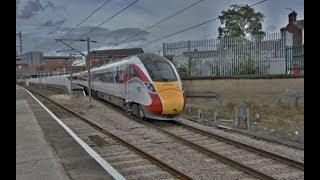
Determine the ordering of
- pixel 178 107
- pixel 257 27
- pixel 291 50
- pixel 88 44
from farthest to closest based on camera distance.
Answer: pixel 257 27, pixel 88 44, pixel 291 50, pixel 178 107

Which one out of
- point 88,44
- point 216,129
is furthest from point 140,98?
point 88,44

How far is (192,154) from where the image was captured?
11.0 meters

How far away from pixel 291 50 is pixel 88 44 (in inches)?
530

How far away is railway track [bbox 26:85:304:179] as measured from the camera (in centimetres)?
857

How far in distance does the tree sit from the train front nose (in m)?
24.1

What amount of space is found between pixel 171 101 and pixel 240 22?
28.1 metres

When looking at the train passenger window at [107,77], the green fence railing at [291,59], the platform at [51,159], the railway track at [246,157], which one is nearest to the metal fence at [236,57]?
the green fence railing at [291,59]

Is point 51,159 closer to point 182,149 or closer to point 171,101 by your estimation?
point 182,149

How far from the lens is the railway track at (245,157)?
857 centimetres

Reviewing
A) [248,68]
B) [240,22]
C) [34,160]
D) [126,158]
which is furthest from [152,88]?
[240,22]

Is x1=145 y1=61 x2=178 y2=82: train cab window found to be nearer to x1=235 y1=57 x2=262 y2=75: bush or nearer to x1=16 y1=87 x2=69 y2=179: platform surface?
x1=235 y1=57 x2=262 y2=75: bush

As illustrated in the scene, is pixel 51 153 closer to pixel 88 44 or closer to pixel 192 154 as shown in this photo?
pixel 192 154

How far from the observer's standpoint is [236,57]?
2380cm
